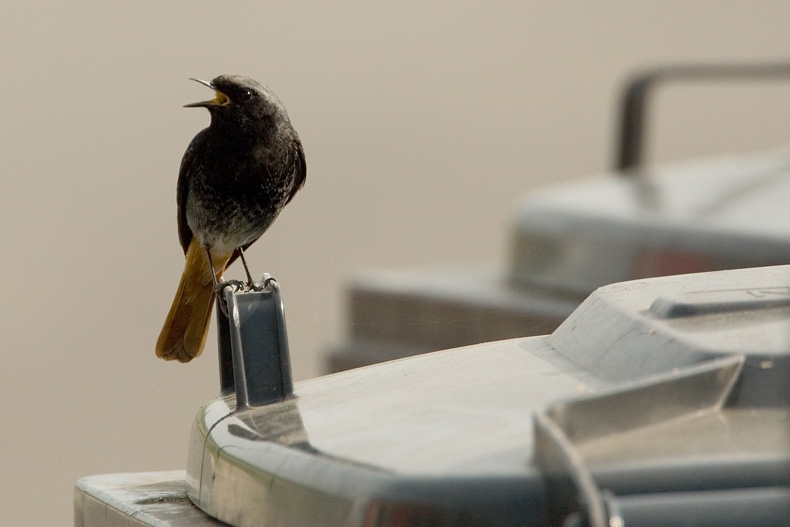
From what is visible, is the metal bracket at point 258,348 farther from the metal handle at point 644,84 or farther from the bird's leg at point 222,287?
the metal handle at point 644,84

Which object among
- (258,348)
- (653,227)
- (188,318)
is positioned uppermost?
(258,348)

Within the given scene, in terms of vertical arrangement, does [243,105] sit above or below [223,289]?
above

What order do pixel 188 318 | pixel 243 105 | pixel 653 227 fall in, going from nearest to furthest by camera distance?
pixel 243 105 → pixel 188 318 → pixel 653 227

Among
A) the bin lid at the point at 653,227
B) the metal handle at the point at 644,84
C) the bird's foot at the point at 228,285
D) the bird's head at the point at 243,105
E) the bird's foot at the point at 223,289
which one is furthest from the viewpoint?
the metal handle at the point at 644,84

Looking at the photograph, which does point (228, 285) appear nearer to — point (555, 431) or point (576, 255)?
point (555, 431)

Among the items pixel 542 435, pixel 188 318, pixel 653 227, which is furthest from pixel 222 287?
pixel 653 227

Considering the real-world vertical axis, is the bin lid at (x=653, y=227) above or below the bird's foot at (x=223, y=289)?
below

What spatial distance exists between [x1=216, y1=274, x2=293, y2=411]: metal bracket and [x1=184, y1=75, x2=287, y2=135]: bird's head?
0.74 meters

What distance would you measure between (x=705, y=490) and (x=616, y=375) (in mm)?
372

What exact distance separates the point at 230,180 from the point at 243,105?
0.22 metres

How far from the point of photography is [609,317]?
2.05 meters

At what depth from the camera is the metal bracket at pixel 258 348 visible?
2082mm

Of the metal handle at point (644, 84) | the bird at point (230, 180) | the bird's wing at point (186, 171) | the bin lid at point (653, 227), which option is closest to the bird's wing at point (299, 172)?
the bird at point (230, 180)

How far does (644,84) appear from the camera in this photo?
8578 millimetres
